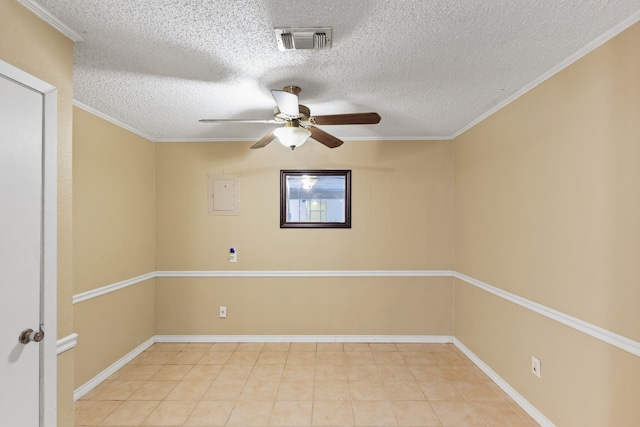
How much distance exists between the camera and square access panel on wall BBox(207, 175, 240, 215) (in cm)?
360

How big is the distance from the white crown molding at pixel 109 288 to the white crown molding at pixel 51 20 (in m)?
1.89

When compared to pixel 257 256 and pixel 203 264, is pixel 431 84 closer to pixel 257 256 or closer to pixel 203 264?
pixel 257 256

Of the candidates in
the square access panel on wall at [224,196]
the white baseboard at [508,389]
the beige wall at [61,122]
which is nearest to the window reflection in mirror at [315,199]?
the square access panel on wall at [224,196]

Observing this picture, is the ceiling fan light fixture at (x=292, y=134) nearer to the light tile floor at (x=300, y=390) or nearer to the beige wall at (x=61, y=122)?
the beige wall at (x=61, y=122)

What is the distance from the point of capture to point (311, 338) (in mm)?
3557

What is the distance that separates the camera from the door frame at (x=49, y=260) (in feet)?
4.66

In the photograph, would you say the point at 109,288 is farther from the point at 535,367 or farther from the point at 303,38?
the point at 535,367

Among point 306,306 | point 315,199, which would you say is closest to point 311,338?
point 306,306

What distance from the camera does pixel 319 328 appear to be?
3570 millimetres

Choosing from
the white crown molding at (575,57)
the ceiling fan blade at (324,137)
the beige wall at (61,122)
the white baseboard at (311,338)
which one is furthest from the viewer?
the white baseboard at (311,338)

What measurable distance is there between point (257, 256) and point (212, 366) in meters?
1.20

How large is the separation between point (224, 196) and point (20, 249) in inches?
90.4

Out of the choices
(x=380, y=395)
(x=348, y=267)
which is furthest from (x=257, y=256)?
(x=380, y=395)

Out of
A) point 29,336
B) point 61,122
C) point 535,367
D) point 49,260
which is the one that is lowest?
point 535,367
